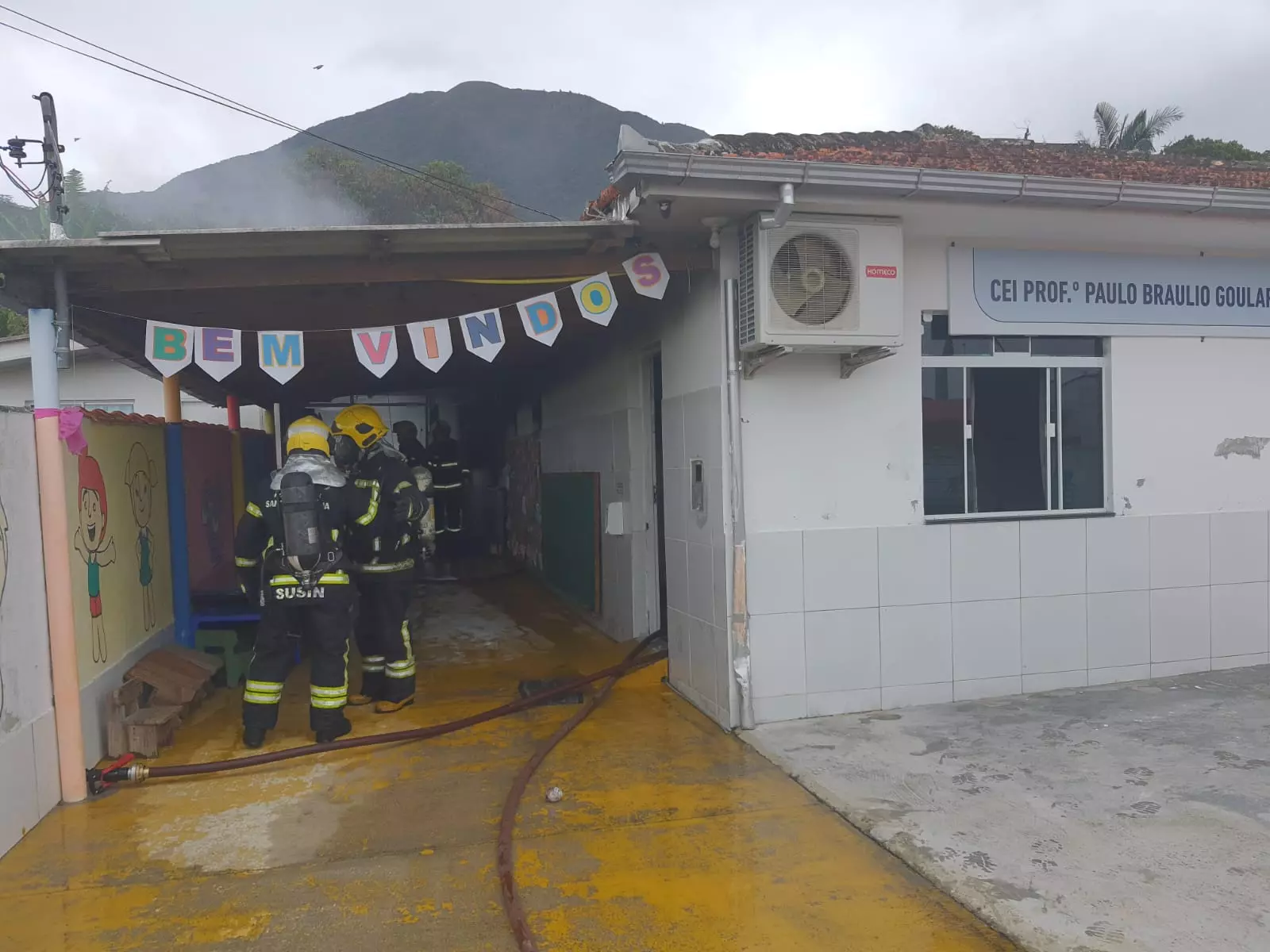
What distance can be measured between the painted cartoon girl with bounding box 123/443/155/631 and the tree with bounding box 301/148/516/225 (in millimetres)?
31868

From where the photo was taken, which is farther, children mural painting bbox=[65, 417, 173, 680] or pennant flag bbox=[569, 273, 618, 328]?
pennant flag bbox=[569, 273, 618, 328]

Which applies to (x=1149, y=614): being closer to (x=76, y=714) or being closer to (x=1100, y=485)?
(x=1100, y=485)

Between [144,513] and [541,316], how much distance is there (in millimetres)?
3320

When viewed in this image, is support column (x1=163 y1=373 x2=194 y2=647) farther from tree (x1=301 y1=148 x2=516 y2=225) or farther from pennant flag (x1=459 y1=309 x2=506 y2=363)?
tree (x1=301 y1=148 x2=516 y2=225)

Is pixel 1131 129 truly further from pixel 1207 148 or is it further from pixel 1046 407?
pixel 1046 407

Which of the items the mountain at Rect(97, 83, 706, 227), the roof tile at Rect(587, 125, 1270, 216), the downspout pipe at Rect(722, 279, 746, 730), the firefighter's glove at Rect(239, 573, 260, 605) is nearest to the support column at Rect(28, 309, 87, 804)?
the firefighter's glove at Rect(239, 573, 260, 605)

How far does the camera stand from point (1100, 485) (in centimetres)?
614

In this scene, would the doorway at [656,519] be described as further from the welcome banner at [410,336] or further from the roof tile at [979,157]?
the welcome banner at [410,336]

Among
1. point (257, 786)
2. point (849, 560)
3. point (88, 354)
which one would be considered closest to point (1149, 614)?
point (849, 560)

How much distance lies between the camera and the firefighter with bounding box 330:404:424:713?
600 centimetres

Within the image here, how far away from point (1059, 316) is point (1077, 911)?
13.2ft

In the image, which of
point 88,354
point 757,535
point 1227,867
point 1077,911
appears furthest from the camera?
point 88,354

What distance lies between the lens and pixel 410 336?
17.3 ft

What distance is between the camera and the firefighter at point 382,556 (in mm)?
5996
